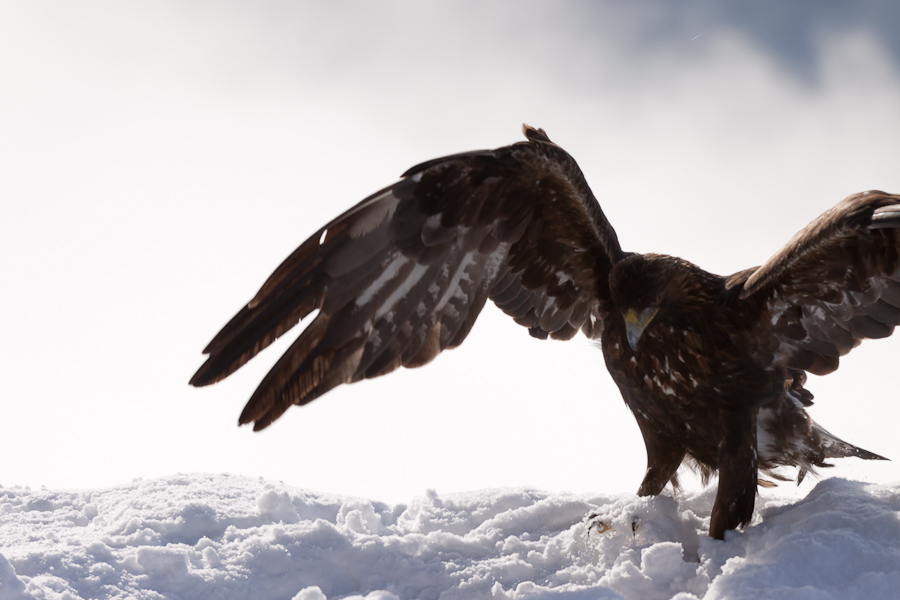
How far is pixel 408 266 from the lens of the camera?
13.9 feet

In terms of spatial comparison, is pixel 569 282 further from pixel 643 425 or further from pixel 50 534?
pixel 50 534

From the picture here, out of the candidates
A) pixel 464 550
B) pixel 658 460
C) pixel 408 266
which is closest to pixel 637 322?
pixel 658 460

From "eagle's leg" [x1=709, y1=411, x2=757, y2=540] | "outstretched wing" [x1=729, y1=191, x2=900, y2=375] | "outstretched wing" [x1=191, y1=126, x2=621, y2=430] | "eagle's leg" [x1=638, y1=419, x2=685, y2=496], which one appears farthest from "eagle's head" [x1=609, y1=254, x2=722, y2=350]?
"eagle's leg" [x1=638, y1=419, x2=685, y2=496]

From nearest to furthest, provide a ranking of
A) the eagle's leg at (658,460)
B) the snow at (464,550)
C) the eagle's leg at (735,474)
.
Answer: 1. the snow at (464,550)
2. the eagle's leg at (735,474)
3. the eagle's leg at (658,460)

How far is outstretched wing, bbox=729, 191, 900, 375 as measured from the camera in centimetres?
360

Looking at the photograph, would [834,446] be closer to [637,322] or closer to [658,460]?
[658,460]

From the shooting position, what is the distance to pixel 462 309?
177 inches

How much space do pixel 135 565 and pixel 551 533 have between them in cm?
250

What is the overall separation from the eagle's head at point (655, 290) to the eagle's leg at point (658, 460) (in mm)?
873

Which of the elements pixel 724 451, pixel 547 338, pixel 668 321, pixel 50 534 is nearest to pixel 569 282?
pixel 547 338

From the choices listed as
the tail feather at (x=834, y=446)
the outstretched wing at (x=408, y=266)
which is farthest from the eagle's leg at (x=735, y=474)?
the outstretched wing at (x=408, y=266)

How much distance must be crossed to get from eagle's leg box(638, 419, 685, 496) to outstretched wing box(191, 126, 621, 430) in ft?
4.10

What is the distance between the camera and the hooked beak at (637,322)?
416 cm

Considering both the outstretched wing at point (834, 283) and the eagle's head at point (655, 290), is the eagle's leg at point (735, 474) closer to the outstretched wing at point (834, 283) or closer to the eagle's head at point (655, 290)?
the outstretched wing at point (834, 283)
